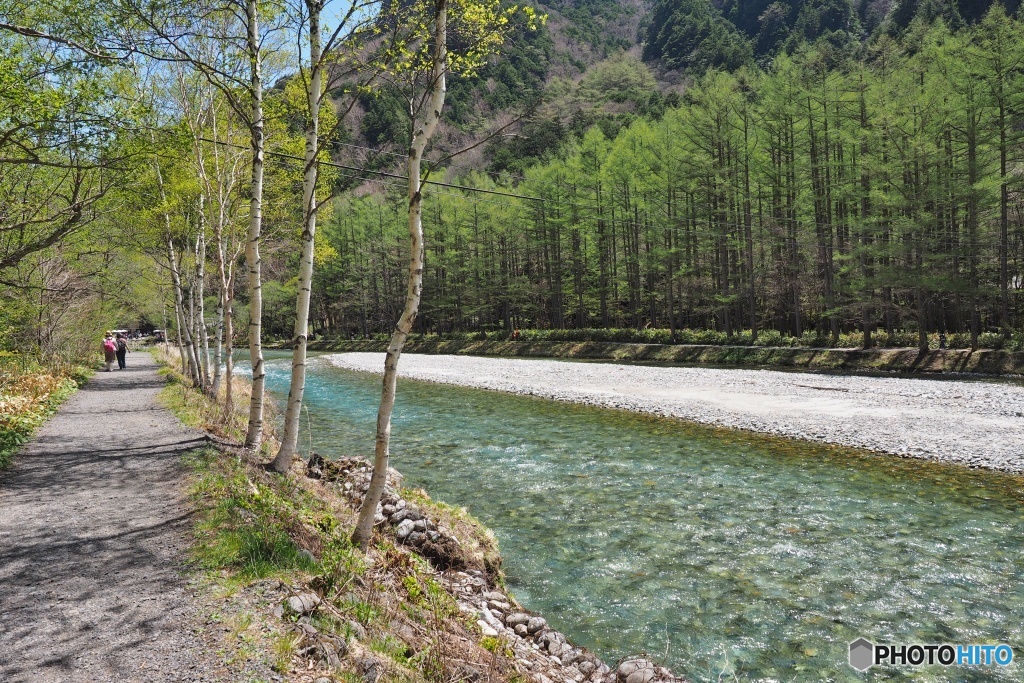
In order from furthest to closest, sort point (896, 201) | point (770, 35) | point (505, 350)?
point (770, 35)
point (505, 350)
point (896, 201)

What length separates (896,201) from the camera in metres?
29.2

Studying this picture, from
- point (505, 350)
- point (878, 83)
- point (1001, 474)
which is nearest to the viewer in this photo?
point (1001, 474)

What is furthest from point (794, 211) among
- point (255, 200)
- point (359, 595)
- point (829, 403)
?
point (359, 595)

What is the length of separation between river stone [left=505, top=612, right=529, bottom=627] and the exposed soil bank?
27631 mm

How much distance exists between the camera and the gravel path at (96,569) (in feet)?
12.6

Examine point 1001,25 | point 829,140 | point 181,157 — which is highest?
point 1001,25

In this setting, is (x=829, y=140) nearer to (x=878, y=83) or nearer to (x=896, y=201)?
(x=878, y=83)

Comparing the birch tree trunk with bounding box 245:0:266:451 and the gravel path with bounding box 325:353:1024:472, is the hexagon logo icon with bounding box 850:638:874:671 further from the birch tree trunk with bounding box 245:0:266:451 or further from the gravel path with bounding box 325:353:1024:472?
the birch tree trunk with bounding box 245:0:266:451

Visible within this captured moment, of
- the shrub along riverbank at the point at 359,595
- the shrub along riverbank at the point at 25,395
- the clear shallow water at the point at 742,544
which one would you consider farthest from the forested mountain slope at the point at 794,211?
the shrub along riverbank at the point at 25,395

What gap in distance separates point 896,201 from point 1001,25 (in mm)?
9262

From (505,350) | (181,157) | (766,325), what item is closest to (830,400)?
(181,157)

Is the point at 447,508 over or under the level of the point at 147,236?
under

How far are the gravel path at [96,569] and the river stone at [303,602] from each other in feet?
2.23

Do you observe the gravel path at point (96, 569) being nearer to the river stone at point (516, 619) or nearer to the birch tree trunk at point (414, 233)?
the birch tree trunk at point (414, 233)
